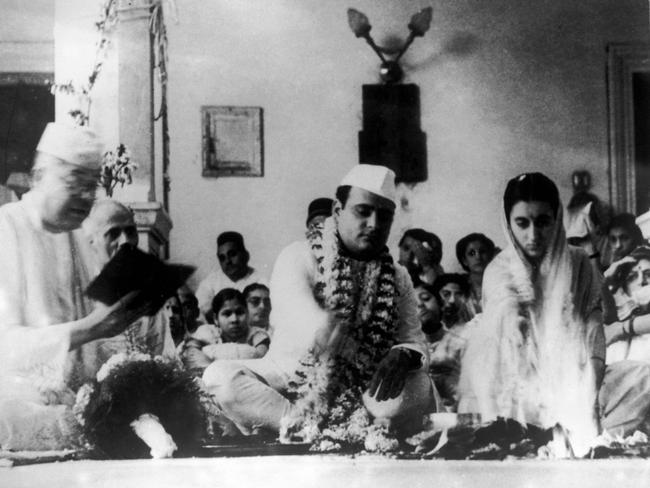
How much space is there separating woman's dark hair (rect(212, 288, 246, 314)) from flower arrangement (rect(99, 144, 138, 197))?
23.1 inches

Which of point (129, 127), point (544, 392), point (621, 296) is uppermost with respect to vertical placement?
point (129, 127)

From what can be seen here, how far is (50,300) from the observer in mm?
3807

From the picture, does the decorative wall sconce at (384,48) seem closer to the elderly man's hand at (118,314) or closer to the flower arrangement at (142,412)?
the elderly man's hand at (118,314)

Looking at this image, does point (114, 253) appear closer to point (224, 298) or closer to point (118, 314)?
point (118, 314)

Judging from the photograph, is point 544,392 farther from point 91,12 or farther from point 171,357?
point 91,12

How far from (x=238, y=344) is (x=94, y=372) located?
0.58 metres

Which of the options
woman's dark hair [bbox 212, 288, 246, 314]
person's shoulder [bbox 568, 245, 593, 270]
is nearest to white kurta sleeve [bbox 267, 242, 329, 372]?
woman's dark hair [bbox 212, 288, 246, 314]

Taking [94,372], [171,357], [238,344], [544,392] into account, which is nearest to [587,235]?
[544,392]

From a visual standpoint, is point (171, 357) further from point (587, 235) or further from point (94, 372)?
point (587, 235)

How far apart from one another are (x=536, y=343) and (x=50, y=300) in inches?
77.1

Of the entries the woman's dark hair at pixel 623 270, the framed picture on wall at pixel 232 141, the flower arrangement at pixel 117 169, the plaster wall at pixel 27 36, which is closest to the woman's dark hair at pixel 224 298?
the framed picture on wall at pixel 232 141

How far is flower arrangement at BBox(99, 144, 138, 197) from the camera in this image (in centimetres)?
384

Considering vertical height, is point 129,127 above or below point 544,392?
above

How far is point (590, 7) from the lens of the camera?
13.1ft
